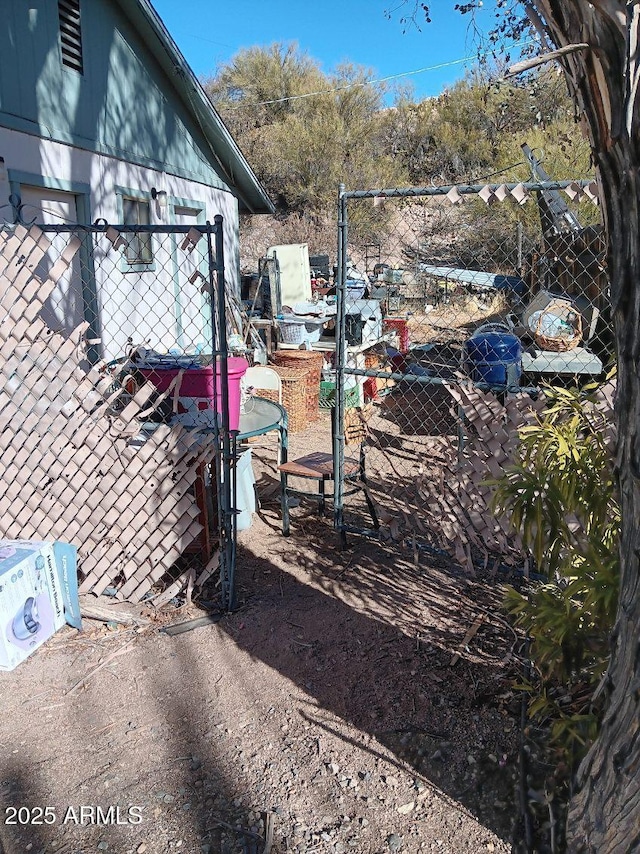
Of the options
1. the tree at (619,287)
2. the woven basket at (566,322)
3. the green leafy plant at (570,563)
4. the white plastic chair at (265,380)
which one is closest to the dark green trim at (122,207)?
the white plastic chair at (265,380)

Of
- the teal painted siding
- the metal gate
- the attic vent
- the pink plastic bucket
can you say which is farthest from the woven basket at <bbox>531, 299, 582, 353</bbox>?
the attic vent

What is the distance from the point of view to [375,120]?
2409cm

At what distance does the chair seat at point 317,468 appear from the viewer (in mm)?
4582

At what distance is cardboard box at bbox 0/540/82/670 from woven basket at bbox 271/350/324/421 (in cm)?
466

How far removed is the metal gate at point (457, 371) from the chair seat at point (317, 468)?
40 millimetres

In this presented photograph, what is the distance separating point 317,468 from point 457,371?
1.14 m

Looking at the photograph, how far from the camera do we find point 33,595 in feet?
10.9

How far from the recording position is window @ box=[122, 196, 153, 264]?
7910mm

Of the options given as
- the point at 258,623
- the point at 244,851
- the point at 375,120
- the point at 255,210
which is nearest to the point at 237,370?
the point at 258,623

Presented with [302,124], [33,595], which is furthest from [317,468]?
[302,124]

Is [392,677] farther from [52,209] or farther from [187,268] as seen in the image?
[187,268]

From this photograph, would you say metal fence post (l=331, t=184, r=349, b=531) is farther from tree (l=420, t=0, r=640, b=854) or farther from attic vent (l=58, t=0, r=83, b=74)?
attic vent (l=58, t=0, r=83, b=74)

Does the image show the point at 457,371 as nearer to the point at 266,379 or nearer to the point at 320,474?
the point at 320,474

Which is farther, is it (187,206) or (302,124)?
(302,124)
